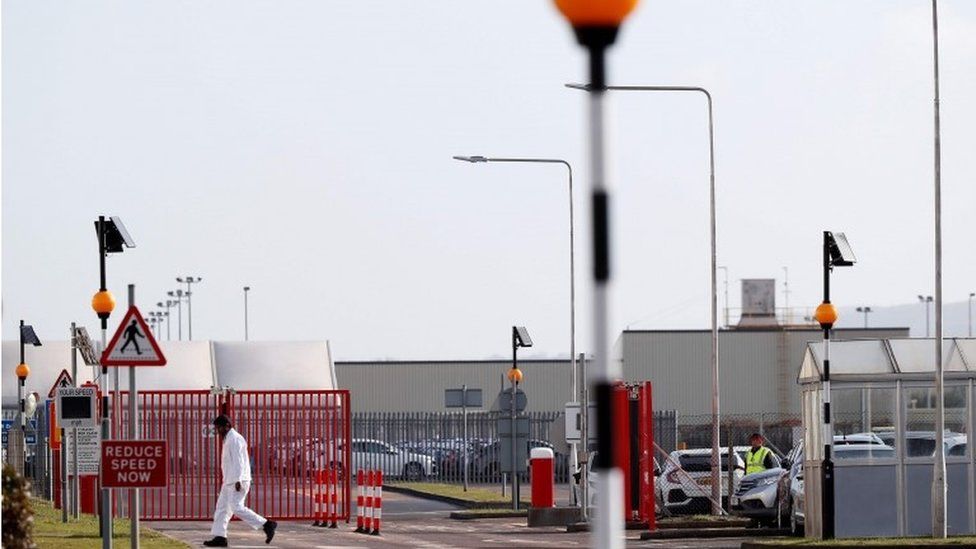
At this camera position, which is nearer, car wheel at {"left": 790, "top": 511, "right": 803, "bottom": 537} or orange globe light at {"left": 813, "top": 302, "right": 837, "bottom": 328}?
orange globe light at {"left": 813, "top": 302, "right": 837, "bottom": 328}

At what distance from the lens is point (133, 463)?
2062 centimetres

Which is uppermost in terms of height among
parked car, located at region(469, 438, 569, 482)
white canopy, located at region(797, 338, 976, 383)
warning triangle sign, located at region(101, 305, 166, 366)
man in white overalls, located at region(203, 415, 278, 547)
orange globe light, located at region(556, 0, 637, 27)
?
orange globe light, located at region(556, 0, 637, 27)

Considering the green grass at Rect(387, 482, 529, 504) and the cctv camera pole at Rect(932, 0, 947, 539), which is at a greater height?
the cctv camera pole at Rect(932, 0, 947, 539)

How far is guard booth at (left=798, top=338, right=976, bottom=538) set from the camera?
90.7ft

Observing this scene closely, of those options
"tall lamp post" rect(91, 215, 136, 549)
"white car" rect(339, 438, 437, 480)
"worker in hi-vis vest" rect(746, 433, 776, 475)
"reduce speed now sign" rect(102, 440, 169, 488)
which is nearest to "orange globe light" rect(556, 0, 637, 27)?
"reduce speed now sign" rect(102, 440, 169, 488)

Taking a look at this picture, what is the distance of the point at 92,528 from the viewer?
30.2 meters

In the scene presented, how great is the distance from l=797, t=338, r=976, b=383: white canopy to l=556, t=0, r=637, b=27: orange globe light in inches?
760

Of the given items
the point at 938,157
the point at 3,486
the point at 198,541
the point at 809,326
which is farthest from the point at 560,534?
the point at 809,326

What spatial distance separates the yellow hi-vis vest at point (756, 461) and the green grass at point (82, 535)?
10938 millimetres

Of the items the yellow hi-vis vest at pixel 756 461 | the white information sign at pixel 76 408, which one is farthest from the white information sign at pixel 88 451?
the yellow hi-vis vest at pixel 756 461

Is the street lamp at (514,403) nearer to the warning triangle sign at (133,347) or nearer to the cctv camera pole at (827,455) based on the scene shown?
the cctv camera pole at (827,455)

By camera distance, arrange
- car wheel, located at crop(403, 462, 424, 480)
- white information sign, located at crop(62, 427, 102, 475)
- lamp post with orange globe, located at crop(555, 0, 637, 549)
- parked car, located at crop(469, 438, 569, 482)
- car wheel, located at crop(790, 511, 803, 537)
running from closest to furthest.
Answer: lamp post with orange globe, located at crop(555, 0, 637, 549) → white information sign, located at crop(62, 427, 102, 475) → car wheel, located at crop(790, 511, 803, 537) → parked car, located at crop(469, 438, 569, 482) → car wheel, located at crop(403, 462, 424, 480)

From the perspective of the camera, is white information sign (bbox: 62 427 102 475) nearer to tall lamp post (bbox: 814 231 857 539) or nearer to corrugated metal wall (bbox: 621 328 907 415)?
tall lamp post (bbox: 814 231 857 539)

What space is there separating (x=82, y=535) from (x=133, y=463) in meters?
8.04
